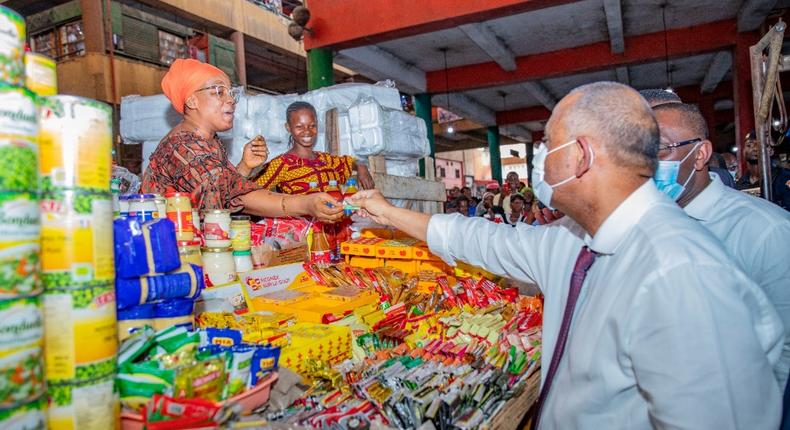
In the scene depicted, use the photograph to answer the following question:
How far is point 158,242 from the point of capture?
1.25m

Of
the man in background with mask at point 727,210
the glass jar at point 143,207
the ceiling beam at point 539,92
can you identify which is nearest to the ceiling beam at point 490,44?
the ceiling beam at point 539,92

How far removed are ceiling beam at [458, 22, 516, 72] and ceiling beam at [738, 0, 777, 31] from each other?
3.83 m

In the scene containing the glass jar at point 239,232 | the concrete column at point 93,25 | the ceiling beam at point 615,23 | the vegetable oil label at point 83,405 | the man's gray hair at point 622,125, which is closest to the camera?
the vegetable oil label at point 83,405

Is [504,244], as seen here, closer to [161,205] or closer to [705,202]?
[705,202]

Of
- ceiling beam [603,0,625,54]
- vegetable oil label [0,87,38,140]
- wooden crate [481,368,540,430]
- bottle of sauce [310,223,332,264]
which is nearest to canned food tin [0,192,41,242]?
vegetable oil label [0,87,38,140]

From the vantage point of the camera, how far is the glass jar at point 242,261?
7.43ft

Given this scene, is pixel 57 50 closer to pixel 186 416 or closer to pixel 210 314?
pixel 210 314

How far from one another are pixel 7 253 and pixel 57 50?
477 inches

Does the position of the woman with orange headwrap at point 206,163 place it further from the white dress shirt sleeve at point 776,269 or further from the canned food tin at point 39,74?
the white dress shirt sleeve at point 776,269

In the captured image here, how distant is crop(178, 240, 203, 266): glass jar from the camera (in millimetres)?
1720

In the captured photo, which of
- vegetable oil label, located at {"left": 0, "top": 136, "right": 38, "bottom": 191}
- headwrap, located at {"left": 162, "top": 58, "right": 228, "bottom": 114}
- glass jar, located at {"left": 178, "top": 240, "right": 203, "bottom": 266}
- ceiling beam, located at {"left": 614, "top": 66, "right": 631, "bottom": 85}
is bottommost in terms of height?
glass jar, located at {"left": 178, "top": 240, "right": 203, "bottom": 266}

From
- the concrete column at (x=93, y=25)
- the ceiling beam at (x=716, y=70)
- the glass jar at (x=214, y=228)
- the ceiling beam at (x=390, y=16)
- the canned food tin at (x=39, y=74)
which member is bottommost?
the glass jar at (x=214, y=228)

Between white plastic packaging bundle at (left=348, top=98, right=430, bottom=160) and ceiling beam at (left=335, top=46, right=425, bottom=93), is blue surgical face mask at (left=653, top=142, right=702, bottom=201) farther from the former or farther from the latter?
ceiling beam at (left=335, top=46, right=425, bottom=93)

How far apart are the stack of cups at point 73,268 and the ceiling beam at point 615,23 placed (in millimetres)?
7926
